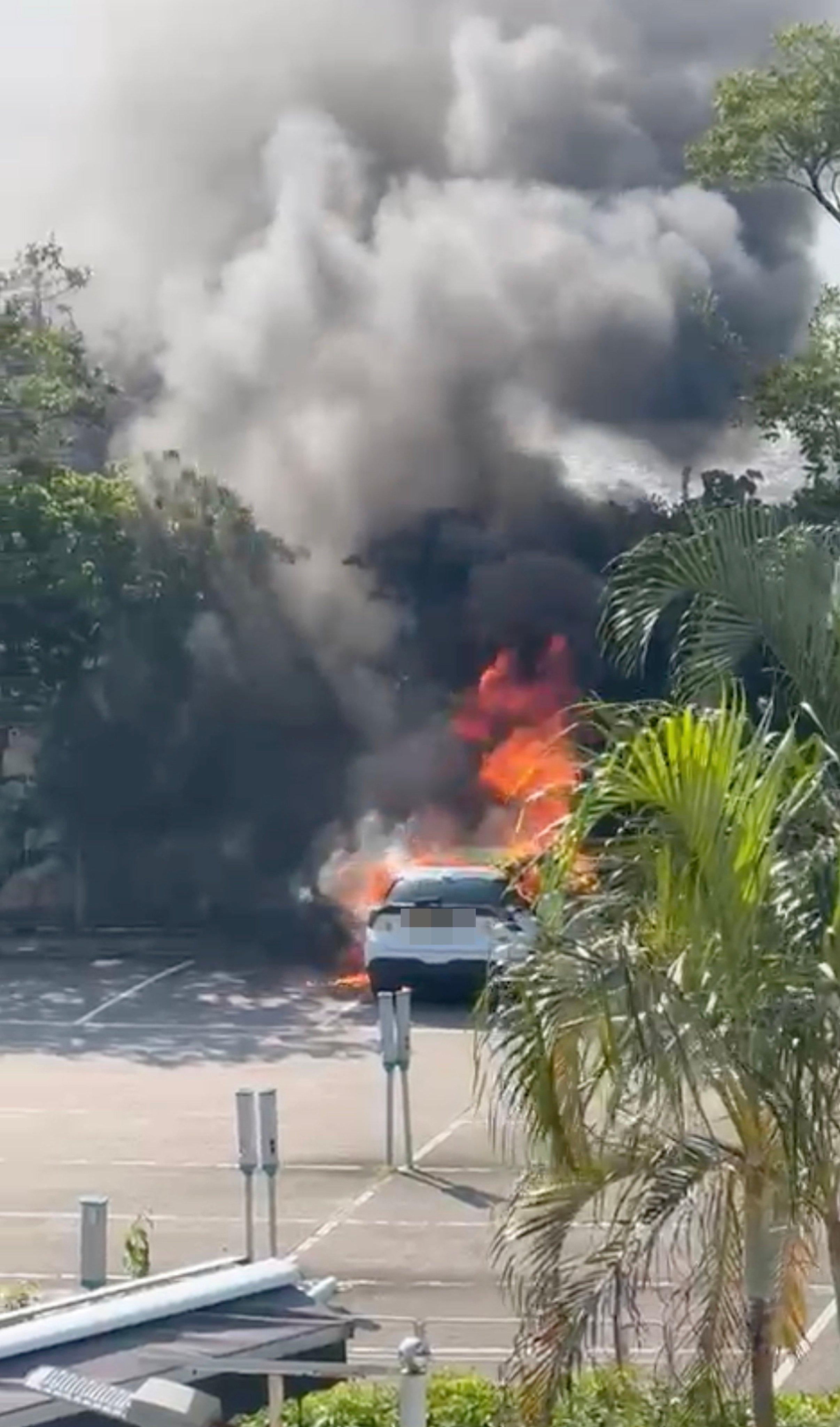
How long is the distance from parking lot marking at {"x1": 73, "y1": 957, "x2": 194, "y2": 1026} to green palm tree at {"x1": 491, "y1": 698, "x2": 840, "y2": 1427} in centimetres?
1461

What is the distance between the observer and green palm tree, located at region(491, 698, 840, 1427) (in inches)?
217

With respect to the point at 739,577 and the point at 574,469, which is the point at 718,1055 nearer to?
the point at 739,577

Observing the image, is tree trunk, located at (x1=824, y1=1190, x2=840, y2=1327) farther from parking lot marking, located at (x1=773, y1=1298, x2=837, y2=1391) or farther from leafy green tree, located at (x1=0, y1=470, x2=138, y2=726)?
leafy green tree, located at (x1=0, y1=470, x2=138, y2=726)

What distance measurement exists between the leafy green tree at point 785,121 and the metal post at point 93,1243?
19466 millimetres

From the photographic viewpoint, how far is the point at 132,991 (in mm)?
22281

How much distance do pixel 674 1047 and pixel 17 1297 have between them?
4.44 meters

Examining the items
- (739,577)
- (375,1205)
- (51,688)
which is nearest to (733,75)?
(51,688)

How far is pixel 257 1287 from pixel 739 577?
87.1 inches

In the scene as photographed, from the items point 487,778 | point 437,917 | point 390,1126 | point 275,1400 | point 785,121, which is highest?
point 785,121

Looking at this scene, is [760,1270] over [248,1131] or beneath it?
beneath

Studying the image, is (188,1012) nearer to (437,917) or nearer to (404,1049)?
(437,917)

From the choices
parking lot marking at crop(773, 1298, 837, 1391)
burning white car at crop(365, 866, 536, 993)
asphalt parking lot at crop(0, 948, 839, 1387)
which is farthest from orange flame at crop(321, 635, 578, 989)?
parking lot marking at crop(773, 1298, 837, 1391)

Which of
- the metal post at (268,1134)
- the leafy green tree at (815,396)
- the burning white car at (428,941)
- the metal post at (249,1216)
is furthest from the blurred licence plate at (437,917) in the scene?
the metal post at (268,1134)

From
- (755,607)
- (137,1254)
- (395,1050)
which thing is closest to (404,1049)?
(395,1050)
